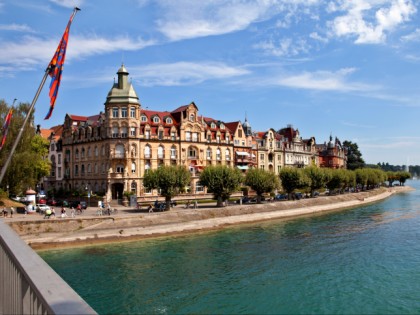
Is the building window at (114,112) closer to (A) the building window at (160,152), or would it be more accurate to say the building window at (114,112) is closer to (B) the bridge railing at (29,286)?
(A) the building window at (160,152)

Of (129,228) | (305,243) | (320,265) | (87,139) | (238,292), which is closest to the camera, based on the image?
(238,292)

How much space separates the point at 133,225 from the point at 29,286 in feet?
171

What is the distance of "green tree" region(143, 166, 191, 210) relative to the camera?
229 feet

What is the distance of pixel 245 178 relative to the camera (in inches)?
A: 3364

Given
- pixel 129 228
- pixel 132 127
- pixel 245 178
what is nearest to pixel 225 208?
pixel 245 178

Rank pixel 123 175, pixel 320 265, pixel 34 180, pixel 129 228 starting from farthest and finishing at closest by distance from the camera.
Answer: pixel 123 175
pixel 34 180
pixel 129 228
pixel 320 265

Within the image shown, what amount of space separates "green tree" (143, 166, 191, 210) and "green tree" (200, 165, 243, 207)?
517cm

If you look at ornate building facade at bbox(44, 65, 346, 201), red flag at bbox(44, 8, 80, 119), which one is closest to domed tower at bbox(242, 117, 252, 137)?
ornate building facade at bbox(44, 65, 346, 201)

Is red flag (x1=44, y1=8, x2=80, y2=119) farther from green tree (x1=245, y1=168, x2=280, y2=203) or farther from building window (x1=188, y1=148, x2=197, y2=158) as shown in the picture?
building window (x1=188, y1=148, x2=197, y2=158)

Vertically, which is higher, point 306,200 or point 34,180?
point 34,180

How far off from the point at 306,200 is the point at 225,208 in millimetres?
29649

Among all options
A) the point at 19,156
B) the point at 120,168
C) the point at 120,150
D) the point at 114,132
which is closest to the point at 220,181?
the point at 120,168

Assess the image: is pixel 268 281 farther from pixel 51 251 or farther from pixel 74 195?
pixel 74 195

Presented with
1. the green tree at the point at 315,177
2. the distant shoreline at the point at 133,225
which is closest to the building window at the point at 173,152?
the distant shoreline at the point at 133,225
